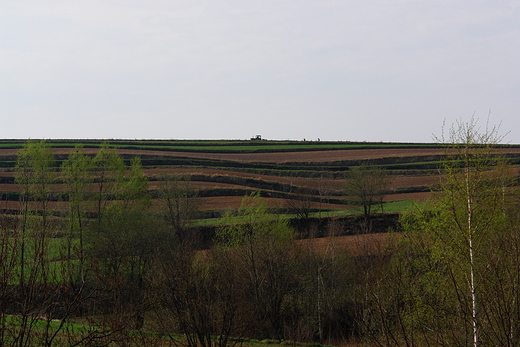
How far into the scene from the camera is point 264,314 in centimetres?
3042

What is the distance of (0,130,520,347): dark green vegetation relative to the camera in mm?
9695

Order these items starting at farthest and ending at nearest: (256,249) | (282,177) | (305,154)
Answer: (305,154) < (282,177) < (256,249)

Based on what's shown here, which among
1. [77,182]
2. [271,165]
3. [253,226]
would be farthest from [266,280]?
[271,165]

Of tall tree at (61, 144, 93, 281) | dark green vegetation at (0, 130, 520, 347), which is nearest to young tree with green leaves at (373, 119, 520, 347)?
dark green vegetation at (0, 130, 520, 347)

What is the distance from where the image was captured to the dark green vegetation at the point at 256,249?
9.70 meters

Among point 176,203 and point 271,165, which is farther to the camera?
point 271,165

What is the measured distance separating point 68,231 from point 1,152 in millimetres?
50725

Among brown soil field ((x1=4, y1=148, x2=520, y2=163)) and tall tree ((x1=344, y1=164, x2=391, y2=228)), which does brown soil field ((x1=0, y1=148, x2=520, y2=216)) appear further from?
tall tree ((x1=344, y1=164, x2=391, y2=228))

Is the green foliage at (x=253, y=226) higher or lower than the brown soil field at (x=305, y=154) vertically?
lower

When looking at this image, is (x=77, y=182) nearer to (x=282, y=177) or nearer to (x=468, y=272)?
(x=468, y=272)

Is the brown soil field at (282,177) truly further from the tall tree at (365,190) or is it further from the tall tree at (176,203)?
the tall tree at (365,190)

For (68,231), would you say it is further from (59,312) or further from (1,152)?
(1,152)

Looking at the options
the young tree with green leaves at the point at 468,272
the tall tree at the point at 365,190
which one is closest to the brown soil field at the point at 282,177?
the tall tree at the point at 365,190

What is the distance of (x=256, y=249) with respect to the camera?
32344 mm
